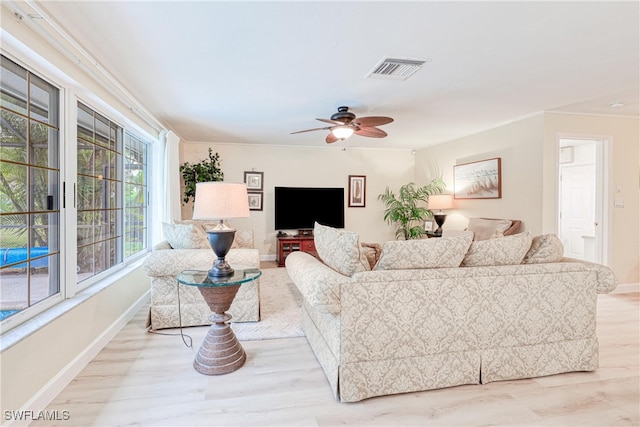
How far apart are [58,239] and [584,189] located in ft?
24.1

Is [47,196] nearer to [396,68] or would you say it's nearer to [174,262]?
[174,262]

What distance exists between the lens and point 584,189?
5.59 metres

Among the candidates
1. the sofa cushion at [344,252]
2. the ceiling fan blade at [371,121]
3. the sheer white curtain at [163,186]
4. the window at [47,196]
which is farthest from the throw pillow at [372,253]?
the sheer white curtain at [163,186]

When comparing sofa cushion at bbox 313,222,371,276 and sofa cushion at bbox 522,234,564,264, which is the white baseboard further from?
sofa cushion at bbox 522,234,564,264

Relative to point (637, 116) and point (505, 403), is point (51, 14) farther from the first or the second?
point (637, 116)

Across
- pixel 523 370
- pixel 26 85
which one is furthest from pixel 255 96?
pixel 523 370

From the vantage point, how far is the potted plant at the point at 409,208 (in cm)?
600

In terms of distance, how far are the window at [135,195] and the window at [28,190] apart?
4.39 ft

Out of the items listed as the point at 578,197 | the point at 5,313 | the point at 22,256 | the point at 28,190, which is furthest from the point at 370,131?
the point at 578,197

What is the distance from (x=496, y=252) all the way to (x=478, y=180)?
319 centimetres

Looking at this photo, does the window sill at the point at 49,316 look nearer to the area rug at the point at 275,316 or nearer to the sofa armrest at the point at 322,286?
the area rug at the point at 275,316

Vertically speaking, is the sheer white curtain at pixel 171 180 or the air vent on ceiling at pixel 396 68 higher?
the air vent on ceiling at pixel 396 68

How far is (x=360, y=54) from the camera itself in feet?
7.70

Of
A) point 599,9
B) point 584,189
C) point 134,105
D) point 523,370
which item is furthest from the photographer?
point 584,189
